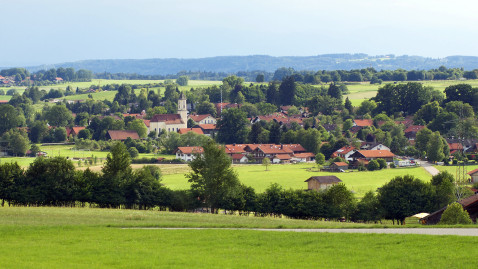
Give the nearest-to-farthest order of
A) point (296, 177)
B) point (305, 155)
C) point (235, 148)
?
point (296, 177) < point (305, 155) < point (235, 148)

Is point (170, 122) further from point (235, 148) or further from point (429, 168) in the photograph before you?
point (429, 168)

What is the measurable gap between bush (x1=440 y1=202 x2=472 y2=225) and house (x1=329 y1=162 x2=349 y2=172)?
45817 millimetres

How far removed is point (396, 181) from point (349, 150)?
41.8 metres

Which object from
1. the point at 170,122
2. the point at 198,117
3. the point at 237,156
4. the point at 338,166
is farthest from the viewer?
the point at 198,117

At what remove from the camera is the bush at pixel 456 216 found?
31.5m

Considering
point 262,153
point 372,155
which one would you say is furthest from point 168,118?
point 372,155

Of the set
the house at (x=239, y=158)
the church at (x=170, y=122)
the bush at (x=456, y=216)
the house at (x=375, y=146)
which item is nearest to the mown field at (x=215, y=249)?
the bush at (x=456, y=216)

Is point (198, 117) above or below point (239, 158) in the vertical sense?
above

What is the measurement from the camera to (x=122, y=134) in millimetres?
108750

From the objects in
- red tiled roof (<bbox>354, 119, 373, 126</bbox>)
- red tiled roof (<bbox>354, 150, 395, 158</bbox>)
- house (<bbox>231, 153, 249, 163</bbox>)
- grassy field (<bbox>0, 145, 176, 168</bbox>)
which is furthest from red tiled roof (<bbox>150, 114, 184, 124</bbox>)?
red tiled roof (<bbox>354, 150, 395, 158</bbox>)

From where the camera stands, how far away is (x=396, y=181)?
4694cm

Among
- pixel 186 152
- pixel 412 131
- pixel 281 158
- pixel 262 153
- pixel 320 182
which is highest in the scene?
pixel 320 182

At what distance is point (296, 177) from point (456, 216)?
127 ft

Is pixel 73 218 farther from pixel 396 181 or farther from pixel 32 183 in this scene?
pixel 396 181
